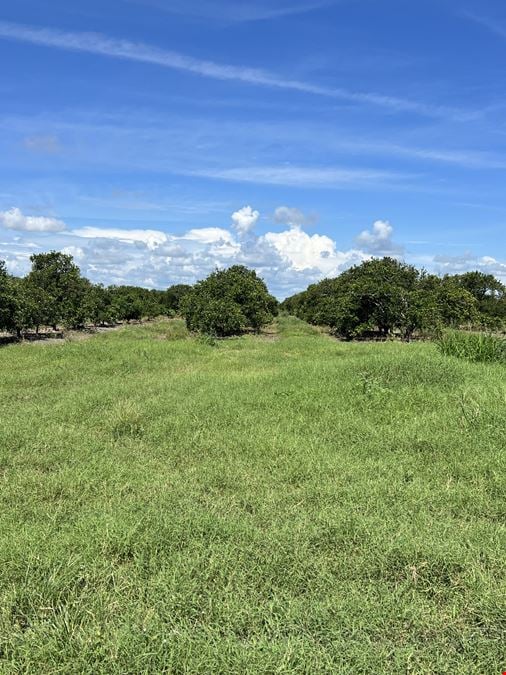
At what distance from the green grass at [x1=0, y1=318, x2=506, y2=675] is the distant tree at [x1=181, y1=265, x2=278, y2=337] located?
15.8m

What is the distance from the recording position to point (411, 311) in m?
21.3

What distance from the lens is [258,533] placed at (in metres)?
3.48

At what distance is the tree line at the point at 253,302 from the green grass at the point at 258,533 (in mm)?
13670

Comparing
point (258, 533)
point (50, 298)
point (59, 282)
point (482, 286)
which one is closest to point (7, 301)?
point (50, 298)

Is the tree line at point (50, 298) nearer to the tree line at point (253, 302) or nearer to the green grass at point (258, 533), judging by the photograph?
the tree line at point (253, 302)

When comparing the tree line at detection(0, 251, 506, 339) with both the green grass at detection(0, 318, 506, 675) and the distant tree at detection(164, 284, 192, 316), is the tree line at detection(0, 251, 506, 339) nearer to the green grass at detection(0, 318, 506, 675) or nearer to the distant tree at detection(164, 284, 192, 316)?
the green grass at detection(0, 318, 506, 675)

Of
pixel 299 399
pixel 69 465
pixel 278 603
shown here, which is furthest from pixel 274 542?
pixel 299 399

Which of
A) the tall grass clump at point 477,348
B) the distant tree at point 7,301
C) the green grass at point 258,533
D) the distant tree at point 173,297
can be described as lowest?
the green grass at point 258,533

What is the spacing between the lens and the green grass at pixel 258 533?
7.99 feet

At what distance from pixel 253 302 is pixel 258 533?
2239 cm

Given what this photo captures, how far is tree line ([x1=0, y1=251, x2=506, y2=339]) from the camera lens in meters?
20.8

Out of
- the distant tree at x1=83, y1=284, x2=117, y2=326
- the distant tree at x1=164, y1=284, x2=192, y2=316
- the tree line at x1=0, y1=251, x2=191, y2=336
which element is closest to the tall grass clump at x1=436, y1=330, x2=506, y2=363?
the tree line at x1=0, y1=251, x2=191, y2=336

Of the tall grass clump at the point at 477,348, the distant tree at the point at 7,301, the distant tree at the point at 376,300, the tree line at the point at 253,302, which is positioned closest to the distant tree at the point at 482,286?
the tree line at the point at 253,302

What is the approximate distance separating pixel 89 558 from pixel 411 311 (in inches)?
783
